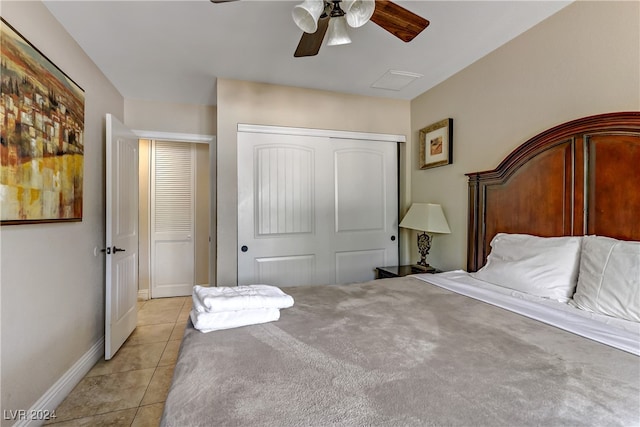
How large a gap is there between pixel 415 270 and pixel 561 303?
1.46 metres

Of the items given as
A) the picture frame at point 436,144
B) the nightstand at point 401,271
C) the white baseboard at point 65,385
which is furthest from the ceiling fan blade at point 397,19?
the white baseboard at point 65,385

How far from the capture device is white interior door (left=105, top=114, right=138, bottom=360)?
239 centimetres

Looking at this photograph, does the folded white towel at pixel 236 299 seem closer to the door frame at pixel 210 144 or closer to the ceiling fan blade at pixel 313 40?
the ceiling fan blade at pixel 313 40

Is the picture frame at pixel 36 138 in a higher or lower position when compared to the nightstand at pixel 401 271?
higher

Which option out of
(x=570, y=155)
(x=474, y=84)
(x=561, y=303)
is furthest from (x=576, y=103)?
(x=561, y=303)

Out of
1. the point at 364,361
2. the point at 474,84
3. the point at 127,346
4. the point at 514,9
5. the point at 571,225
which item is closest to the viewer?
the point at 364,361

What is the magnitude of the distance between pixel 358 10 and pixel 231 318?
5.17ft

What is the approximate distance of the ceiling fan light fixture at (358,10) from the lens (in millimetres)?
1392

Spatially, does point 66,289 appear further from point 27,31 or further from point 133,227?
point 27,31

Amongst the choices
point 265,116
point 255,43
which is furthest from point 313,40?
point 265,116

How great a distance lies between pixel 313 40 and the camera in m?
1.72

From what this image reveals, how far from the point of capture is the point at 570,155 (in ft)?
5.71

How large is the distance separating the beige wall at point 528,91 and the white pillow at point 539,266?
733 millimetres

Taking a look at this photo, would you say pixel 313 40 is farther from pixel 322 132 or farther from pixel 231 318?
pixel 231 318
